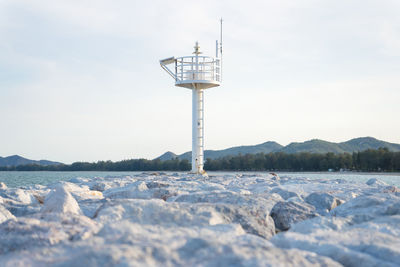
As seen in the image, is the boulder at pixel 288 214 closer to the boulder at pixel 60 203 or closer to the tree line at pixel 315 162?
the boulder at pixel 60 203

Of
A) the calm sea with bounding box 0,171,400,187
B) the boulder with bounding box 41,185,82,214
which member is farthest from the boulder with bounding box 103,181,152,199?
the calm sea with bounding box 0,171,400,187

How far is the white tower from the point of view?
18594 millimetres

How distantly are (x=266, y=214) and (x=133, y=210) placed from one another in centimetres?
118

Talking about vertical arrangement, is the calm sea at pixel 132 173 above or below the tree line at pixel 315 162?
below

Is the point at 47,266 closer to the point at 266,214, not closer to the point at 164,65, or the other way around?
the point at 266,214

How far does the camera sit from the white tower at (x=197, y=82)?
18.6 m

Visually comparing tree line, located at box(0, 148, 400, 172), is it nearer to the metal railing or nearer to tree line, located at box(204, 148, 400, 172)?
tree line, located at box(204, 148, 400, 172)

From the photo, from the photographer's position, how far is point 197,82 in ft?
60.1

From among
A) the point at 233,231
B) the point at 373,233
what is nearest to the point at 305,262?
the point at 233,231

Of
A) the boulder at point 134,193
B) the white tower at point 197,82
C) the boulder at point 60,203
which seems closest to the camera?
the boulder at point 60,203

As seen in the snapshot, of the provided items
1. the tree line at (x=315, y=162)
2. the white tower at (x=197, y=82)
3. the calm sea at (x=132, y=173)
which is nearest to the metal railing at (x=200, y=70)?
the white tower at (x=197, y=82)

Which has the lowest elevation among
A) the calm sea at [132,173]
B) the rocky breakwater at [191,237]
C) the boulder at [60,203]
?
the rocky breakwater at [191,237]

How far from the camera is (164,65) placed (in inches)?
773

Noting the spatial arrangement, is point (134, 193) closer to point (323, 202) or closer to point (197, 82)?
point (323, 202)
